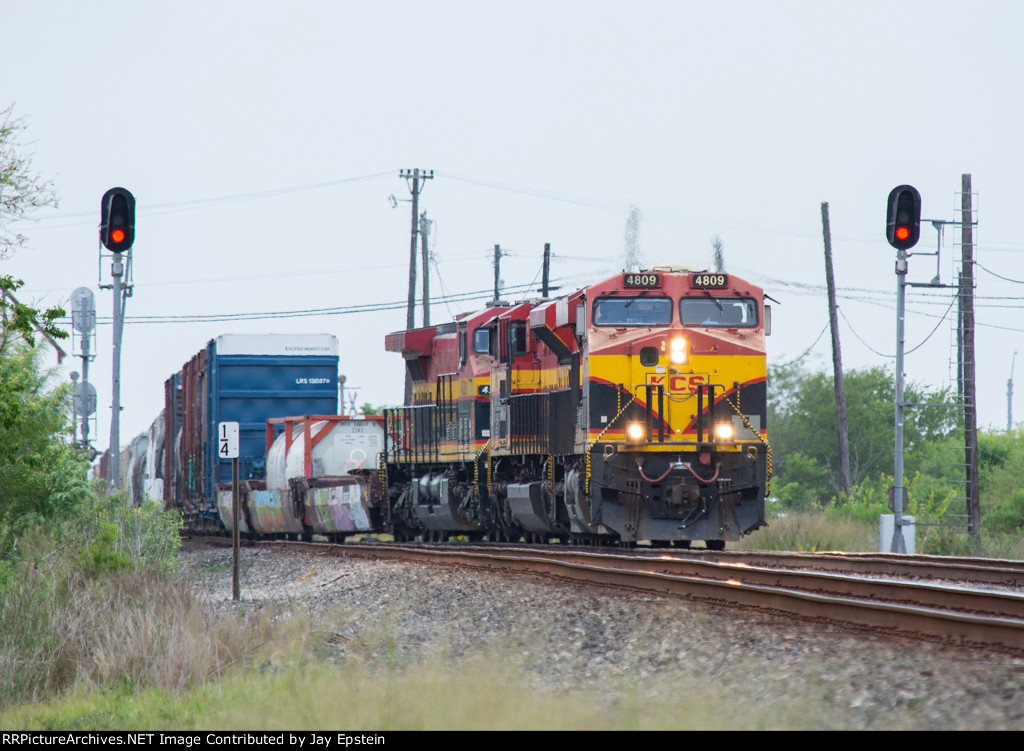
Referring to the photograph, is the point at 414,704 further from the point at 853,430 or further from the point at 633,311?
the point at 853,430

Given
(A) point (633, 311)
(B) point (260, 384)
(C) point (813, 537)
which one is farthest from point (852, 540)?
(B) point (260, 384)

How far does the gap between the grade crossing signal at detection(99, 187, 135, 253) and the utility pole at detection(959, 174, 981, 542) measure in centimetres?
1536

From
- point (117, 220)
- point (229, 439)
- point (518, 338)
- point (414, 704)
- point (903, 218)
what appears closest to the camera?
point (414, 704)

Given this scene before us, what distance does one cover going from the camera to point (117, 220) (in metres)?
15.2

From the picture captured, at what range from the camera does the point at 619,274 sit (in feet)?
62.8

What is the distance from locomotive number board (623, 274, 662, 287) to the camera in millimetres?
19031

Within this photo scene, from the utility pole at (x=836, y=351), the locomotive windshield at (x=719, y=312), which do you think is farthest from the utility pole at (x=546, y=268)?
the locomotive windshield at (x=719, y=312)

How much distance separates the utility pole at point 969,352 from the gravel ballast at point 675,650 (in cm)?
1237

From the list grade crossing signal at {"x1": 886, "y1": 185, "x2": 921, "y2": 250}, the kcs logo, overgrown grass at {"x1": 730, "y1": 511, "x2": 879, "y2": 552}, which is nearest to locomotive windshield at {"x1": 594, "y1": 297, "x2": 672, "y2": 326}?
the kcs logo

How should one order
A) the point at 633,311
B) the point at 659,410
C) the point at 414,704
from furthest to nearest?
1. the point at 633,311
2. the point at 659,410
3. the point at 414,704

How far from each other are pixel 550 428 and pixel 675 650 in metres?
11.0
